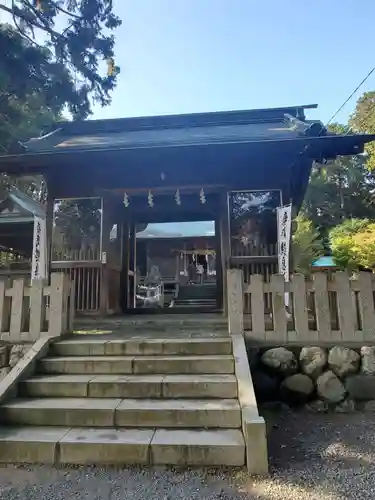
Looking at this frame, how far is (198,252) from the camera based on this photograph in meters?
14.2

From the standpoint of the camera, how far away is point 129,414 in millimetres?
3016

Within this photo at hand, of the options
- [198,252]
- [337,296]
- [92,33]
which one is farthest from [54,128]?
[337,296]

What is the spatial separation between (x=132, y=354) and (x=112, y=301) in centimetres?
322

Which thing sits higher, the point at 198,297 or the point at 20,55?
the point at 20,55

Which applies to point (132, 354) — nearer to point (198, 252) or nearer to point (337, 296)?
point (337, 296)

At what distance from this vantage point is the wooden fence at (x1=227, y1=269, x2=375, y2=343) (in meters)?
4.01

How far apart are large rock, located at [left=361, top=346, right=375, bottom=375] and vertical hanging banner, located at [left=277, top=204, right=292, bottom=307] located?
2.18m

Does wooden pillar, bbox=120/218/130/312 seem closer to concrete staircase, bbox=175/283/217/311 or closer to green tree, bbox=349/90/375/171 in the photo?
concrete staircase, bbox=175/283/217/311

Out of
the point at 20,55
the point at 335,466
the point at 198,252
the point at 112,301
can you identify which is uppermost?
the point at 20,55

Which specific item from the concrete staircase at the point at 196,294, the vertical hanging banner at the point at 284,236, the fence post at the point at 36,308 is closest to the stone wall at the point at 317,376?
the vertical hanging banner at the point at 284,236

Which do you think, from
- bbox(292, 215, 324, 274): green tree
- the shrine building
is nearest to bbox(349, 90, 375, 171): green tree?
bbox(292, 215, 324, 274): green tree

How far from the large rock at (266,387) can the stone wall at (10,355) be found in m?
2.71

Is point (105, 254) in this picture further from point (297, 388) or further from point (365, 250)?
point (365, 250)

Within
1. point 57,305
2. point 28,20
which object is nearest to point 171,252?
point 28,20
